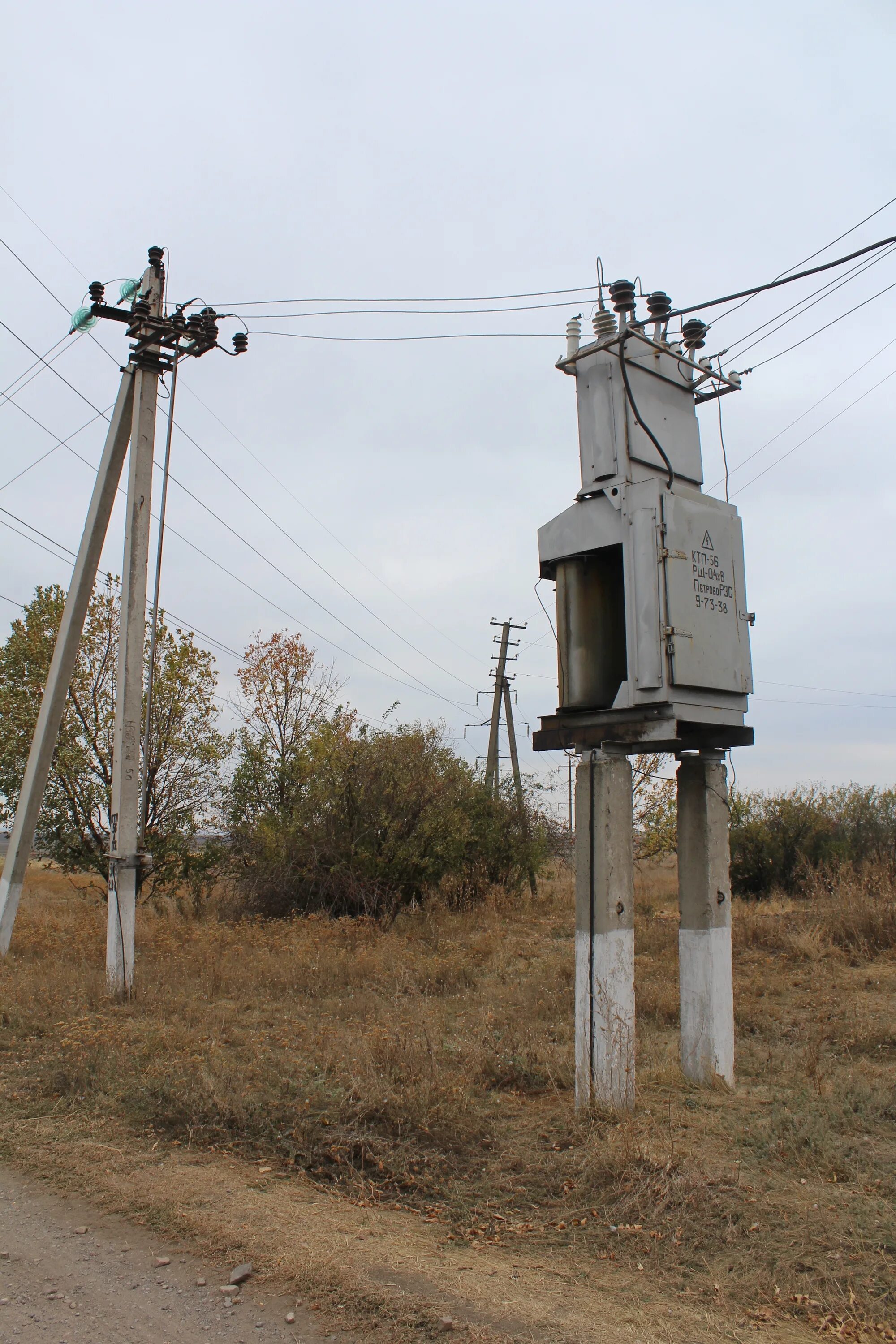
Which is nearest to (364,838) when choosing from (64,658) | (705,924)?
(64,658)

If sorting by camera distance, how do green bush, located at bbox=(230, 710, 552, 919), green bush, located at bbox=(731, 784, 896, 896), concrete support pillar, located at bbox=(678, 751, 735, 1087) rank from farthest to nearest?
green bush, located at bbox=(731, 784, 896, 896), green bush, located at bbox=(230, 710, 552, 919), concrete support pillar, located at bbox=(678, 751, 735, 1087)

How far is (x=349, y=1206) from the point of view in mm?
4395

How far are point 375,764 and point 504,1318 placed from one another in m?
13.0

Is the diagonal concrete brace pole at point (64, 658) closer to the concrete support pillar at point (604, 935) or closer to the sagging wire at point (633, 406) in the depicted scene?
the sagging wire at point (633, 406)

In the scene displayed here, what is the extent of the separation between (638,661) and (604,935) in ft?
5.66

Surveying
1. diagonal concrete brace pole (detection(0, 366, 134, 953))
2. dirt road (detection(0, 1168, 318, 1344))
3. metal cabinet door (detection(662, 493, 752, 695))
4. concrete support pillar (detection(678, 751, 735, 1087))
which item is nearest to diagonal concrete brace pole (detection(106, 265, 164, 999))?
diagonal concrete brace pole (detection(0, 366, 134, 953))

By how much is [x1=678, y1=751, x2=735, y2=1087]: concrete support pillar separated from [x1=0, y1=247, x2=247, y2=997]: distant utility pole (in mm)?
5781

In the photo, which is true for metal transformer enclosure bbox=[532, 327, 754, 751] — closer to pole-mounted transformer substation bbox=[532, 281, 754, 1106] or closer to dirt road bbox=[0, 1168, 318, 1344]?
pole-mounted transformer substation bbox=[532, 281, 754, 1106]

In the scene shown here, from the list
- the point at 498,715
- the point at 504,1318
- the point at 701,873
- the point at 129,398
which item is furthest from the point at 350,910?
the point at 498,715

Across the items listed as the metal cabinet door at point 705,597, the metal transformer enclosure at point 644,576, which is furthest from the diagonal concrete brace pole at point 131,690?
the metal cabinet door at point 705,597

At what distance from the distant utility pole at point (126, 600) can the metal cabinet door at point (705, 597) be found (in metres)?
5.98

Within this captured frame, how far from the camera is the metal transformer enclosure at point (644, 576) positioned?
584 cm

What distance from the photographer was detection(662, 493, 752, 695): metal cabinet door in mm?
5848

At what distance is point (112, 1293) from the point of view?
3.59m
